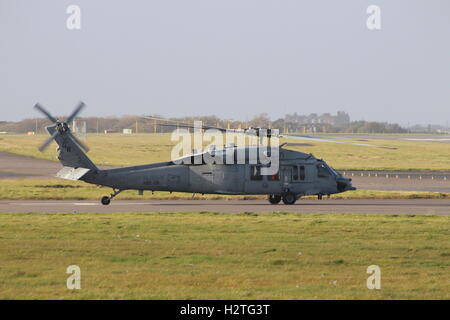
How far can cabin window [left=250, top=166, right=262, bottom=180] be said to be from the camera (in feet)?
121

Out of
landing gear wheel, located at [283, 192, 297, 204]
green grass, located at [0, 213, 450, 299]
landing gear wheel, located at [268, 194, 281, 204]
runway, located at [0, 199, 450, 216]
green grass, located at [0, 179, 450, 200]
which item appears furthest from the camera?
green grass, located at [0, 179, 450, 200]

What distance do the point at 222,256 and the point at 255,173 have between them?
16.8 m

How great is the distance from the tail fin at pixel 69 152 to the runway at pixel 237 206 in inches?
82.2

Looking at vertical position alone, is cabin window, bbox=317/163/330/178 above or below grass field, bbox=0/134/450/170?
above

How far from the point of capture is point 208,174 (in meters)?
36.7

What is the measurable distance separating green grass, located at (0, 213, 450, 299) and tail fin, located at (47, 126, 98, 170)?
5.57 m

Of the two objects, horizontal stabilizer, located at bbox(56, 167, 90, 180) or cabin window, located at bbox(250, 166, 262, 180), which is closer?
horizontal stabilizer, located at bbox(56, 167, 90, 180)

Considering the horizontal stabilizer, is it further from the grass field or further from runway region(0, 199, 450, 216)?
the grass field

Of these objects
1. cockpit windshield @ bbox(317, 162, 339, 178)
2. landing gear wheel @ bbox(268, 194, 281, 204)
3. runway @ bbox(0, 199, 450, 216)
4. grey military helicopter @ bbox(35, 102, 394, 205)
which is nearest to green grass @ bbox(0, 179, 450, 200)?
→ runway @ bbox(0, 199, 450, 216)

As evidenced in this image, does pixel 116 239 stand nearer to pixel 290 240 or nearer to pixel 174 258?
pixel 174 258

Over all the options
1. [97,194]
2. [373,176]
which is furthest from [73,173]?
[373,176]

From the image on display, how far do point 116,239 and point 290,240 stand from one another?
5592 millimetres

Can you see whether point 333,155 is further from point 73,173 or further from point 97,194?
point 73,173
